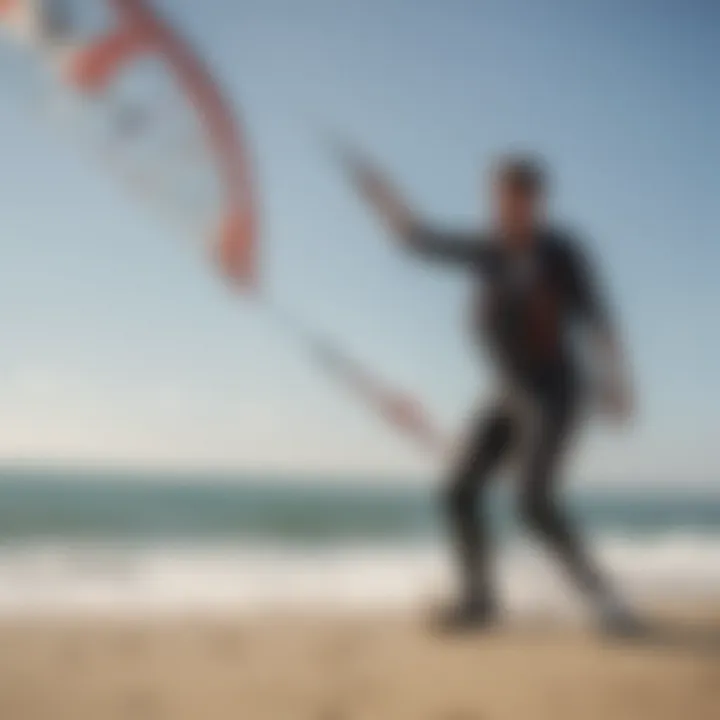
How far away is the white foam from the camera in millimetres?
2059

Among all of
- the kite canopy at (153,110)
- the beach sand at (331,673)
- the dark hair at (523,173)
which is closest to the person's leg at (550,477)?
the beach sand at (331,673)

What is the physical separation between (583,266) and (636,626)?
2.52 feet

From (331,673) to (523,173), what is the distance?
1112mm

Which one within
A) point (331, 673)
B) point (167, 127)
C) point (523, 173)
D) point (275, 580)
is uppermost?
point (167, 127)

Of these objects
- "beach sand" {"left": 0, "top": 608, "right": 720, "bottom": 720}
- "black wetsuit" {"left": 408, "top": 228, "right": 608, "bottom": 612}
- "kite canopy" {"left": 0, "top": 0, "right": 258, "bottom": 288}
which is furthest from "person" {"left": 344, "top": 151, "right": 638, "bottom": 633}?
"kite canopy" {"left": 0, "top": 0, "right": 258, "bottom": 288}

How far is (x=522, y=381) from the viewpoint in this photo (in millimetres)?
2039

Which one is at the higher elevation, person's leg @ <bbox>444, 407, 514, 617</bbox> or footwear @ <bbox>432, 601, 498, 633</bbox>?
person's leg @ <bbox>444, 407, 514, 617</bbox>

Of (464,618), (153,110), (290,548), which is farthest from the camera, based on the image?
(290,548)

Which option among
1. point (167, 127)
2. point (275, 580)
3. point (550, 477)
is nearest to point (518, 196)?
point (550, 477)

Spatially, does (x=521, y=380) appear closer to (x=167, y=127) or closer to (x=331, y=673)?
(x=331, y=673)

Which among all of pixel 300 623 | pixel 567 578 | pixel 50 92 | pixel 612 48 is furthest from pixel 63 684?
pixel 612 48

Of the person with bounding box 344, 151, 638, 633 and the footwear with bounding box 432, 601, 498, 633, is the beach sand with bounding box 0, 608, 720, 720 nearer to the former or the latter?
the footwear with bounding box 432, 601, 498, 633

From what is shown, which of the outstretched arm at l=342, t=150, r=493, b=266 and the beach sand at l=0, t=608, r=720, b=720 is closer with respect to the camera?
the beach sand at l=0, t=608, r=720, b=720

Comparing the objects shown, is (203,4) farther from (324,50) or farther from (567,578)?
(567,578)
